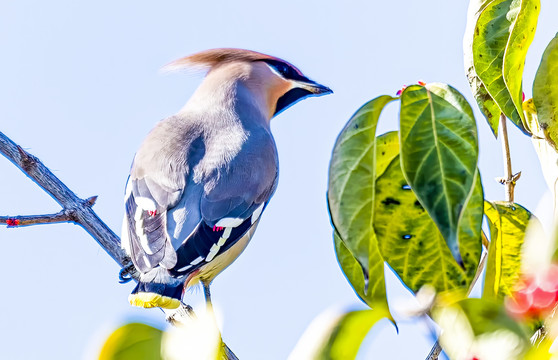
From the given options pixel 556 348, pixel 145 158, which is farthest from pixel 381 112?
pixel 145 158

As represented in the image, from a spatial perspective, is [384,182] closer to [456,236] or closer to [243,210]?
[456,236]

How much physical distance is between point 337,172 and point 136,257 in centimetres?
140

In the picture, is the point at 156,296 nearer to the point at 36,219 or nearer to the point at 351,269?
the point at 36,219

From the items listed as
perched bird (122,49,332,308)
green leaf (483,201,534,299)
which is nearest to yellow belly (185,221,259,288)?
perched bird (122,49,332,308)

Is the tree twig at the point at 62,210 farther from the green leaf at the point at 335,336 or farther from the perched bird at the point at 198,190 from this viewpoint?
the green leaf at the point at 335,336

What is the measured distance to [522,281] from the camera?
101 centimetres

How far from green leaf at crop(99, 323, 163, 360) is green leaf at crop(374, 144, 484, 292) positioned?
0.41 metres

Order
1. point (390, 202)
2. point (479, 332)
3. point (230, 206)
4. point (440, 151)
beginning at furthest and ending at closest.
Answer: point (230, 206), point (390, 202), point (440, 151), point (479, 332)

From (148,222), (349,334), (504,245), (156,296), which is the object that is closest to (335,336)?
(349,334)

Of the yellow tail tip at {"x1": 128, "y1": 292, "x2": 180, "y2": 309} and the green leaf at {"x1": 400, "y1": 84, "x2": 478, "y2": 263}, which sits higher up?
the green leaf at {"x1": 400, "y1": 84, "x2": 478, "y2": 263}

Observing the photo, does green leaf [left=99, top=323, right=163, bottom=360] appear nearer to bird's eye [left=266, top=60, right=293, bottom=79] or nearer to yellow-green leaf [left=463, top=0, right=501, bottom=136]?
yellow-green leaf [left=463, top=0, right=501, bottom=136]

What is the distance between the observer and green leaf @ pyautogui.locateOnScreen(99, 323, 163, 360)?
2.15 ft

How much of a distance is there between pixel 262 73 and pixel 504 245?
7.66ft

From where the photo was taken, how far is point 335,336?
667 mm
